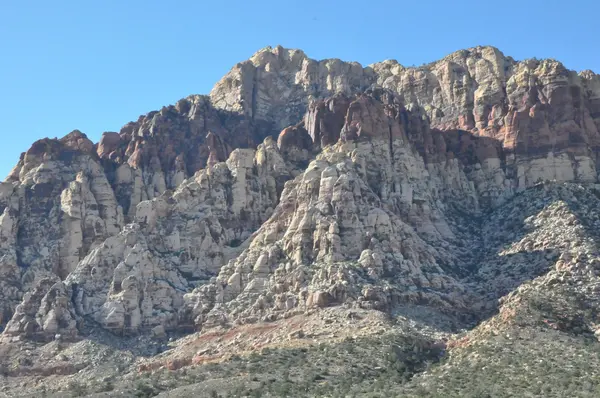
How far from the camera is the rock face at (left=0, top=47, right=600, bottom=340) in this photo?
121375mm


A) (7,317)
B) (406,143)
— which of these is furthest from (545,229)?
(7,317)

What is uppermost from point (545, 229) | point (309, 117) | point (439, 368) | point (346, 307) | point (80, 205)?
point (309, 117)

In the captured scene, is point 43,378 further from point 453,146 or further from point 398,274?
point 453,146

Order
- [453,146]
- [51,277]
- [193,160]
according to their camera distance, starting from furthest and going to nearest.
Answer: [193,160] < [453,146] < [51,277]

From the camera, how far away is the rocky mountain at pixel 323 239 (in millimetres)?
105250

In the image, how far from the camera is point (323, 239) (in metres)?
124

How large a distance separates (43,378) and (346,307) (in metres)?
37.6

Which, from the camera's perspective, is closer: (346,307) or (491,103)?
(346,307)

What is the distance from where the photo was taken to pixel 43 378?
11300 centimetres

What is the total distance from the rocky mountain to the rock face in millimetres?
320

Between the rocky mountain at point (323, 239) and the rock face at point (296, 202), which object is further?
the rock face at point (296, 202)

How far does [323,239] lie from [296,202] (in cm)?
1175

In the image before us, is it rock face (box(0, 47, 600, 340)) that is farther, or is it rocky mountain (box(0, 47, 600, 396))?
rock face (box(0, 47, 600, 340))

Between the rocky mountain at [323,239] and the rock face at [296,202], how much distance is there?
32 cm
